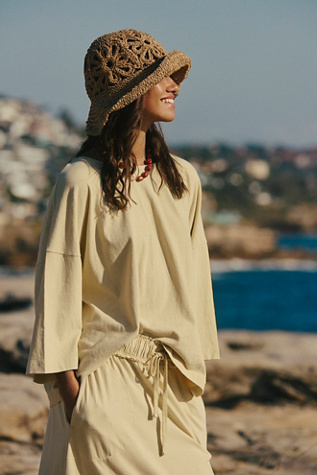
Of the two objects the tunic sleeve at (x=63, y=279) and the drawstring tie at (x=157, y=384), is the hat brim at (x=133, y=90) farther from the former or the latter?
the drawstring tie at (x=157, y=384)

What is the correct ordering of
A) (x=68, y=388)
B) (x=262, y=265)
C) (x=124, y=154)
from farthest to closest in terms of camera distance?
(x=262, y=265) < (x=124, y=154) < (x=68, y=388)

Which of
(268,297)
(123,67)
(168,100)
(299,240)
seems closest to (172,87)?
(168,100)

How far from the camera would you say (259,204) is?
75750 mm

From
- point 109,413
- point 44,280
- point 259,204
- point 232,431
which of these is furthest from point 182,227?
point 259,204

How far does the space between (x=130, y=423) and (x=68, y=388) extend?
0.16 metres

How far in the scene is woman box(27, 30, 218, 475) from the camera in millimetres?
1593

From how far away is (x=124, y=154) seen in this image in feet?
5.59

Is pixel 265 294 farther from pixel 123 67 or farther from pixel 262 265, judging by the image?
pixel 123 67

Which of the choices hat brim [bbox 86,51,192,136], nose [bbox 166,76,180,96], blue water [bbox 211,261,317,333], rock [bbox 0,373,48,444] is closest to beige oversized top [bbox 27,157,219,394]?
hat brim [bbox 86,51,192,136]

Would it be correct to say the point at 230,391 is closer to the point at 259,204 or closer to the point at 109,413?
the point at 109,413

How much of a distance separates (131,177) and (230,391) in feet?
9.24

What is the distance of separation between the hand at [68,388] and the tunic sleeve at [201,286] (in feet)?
1.24

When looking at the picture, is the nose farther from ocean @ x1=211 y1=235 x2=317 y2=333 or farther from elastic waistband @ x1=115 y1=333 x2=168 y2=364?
ocean @ x1=211 y1=235 x2=317 y2=333

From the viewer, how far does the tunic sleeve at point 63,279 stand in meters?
1.62
